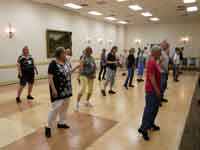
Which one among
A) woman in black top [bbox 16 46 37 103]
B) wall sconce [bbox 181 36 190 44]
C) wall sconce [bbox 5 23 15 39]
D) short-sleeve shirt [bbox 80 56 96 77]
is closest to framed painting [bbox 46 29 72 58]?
wall sconce [bbox 5 23 15 39]

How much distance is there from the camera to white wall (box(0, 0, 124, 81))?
7012 mm

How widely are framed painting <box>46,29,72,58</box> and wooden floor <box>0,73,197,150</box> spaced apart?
13.4ft

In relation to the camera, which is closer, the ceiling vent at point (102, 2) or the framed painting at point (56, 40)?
the ceiling vent at point (102, 2)

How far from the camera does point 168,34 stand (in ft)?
46.9

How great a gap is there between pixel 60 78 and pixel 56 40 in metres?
6.79

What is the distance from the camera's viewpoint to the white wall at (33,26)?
7012mm

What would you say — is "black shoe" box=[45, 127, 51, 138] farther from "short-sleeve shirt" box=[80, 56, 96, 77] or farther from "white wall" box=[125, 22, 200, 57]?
"white wall" box=[125, 22, 200, 57]

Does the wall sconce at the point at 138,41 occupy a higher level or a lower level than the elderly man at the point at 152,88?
higher

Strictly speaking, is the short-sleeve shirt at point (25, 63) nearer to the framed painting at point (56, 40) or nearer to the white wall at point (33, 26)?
the white wall at point (33, 26)

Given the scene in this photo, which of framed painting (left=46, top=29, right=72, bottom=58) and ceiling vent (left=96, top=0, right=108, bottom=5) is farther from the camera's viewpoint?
framed painting (left=46, top=29, right=72, bottom=58)

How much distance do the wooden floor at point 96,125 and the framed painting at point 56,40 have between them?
4077 mm

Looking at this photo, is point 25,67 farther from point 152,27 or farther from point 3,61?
point 152,27

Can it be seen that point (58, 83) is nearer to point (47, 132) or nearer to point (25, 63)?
point (47, 132)

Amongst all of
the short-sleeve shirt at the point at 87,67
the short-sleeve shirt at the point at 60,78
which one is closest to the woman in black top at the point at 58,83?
the short-sleeve shirt at the point at 60,78
